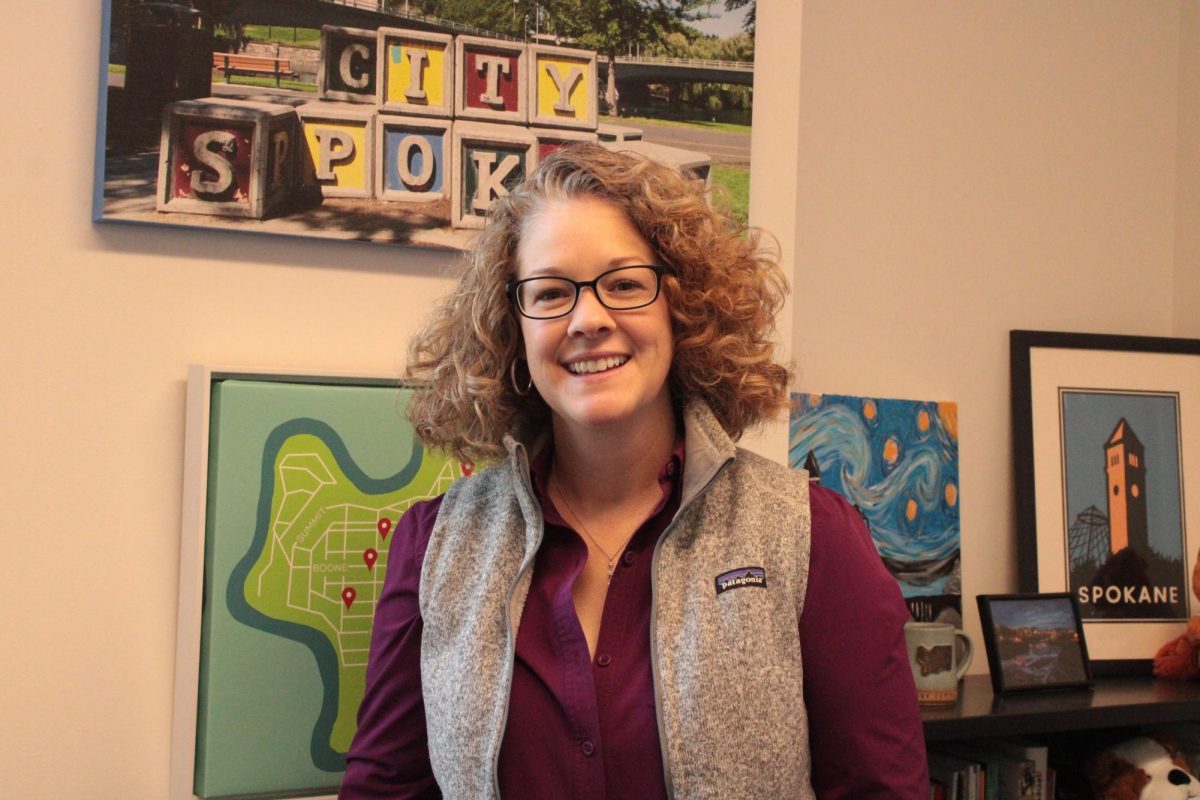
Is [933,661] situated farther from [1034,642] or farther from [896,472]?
[896,472]

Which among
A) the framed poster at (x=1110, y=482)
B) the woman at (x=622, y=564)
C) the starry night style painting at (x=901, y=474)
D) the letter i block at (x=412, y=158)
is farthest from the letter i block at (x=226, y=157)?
the framed poster at (x=1110, y=482)

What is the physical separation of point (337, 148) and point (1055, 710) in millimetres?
1525

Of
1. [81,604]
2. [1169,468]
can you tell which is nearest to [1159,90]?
[1169,468]

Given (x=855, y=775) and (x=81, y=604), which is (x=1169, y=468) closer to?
(x=855, y=775)

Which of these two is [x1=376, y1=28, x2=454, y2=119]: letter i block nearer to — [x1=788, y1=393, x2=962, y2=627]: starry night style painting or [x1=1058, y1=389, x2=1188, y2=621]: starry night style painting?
[x1=788, y1=393, x2=962, y2=627]: starry night style painting

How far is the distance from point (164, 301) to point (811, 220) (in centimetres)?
135

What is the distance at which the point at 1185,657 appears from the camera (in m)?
2.50

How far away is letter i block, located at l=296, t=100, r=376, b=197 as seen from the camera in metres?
1.72

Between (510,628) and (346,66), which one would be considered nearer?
(510,628)

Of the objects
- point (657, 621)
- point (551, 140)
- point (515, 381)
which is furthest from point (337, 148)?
point (657, 621)

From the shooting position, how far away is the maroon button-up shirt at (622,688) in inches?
54.0

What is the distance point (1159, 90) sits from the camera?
9.24ft

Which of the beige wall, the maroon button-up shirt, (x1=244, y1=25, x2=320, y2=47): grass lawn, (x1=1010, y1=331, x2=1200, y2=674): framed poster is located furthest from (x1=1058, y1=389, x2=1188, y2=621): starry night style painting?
(x1=244, y1=25, x2=320, y2=47): grass lawn

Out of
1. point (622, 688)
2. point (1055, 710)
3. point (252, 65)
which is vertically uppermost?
point (252, 65)
